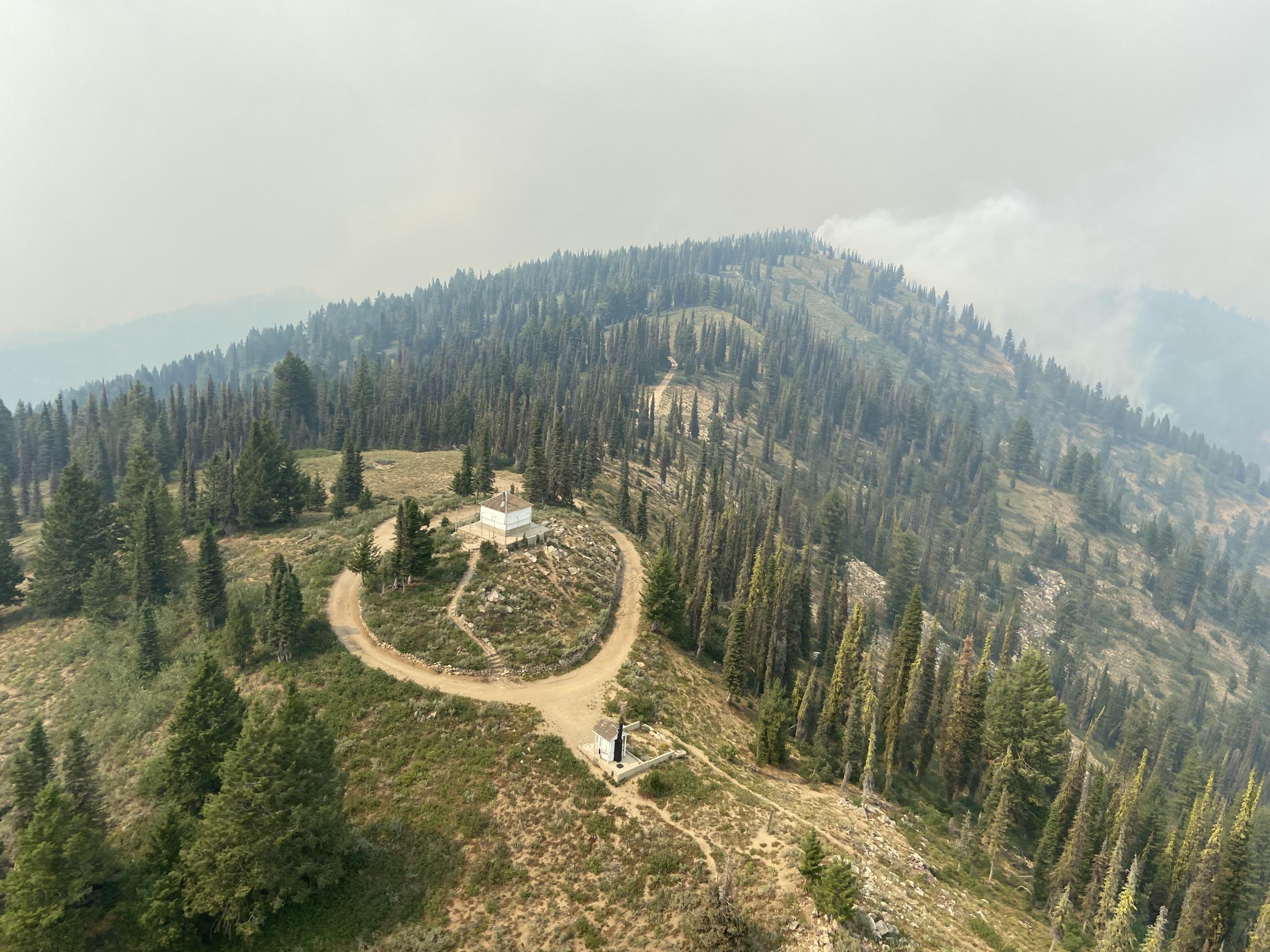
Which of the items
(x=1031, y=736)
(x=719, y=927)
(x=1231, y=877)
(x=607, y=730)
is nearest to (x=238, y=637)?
(x=607, y=730)

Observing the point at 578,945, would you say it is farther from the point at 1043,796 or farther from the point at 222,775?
the point at 1043,796

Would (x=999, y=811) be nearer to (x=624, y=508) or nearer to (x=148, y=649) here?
(x=624, y=508)

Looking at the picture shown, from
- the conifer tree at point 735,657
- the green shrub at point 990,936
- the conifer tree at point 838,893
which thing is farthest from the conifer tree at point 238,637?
the green shrub at point 990,936

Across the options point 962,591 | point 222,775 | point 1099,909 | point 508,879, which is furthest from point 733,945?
point 962,591

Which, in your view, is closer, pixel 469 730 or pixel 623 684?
pixel 469 730

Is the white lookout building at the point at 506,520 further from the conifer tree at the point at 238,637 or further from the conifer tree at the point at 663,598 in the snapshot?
the conifer tree at the point at 238,637

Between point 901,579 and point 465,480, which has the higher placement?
point 465,480
